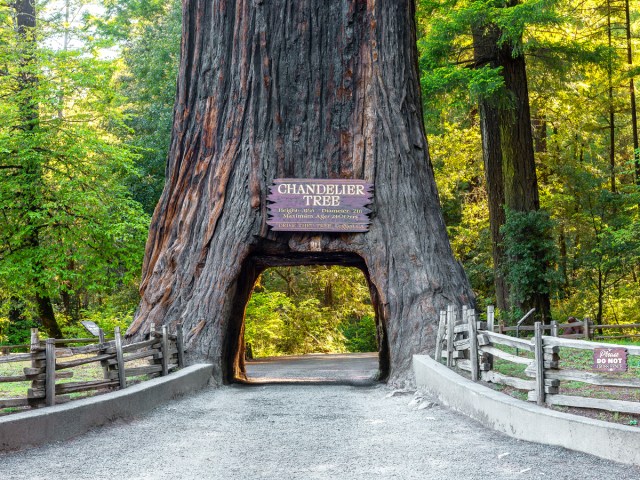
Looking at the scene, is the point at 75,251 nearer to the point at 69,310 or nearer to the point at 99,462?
the point at 69,310

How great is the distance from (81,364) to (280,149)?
755 cm

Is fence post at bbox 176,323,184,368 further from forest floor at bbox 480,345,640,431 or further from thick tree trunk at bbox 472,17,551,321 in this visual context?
thick tree trunk at bbox 472,17,551,321

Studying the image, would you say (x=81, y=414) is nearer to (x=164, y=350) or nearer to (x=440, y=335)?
(x=164, y=350)

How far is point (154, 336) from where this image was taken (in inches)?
512

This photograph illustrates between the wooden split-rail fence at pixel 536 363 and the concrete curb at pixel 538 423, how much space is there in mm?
213

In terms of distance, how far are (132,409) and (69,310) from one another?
23420mm

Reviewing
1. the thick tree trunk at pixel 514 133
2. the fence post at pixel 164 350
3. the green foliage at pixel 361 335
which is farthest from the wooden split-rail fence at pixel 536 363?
the green foliage at pixel 361 335

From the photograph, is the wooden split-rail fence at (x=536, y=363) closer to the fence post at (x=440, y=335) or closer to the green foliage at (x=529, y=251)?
the fence post at (x=440, y=335)

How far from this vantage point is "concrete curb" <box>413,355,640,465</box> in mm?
6875

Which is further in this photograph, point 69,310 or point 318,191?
point 69,310

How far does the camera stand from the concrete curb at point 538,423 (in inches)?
271

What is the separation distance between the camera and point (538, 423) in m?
7.96

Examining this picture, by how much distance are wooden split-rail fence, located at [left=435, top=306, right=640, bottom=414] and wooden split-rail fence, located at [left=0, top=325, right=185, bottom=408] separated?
4.61m

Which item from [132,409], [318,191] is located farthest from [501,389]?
[318,191]
